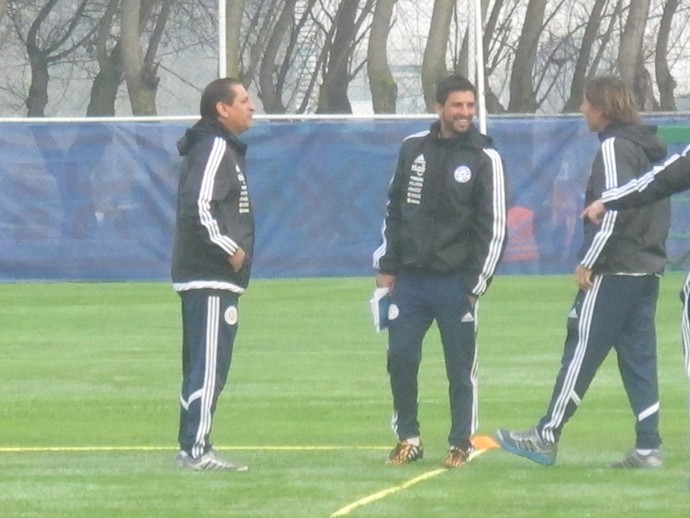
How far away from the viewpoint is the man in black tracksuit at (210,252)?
8.94 m

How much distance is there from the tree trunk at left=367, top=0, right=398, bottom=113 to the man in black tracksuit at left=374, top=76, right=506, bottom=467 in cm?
1784

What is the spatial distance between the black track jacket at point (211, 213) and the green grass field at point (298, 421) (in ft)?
3.16

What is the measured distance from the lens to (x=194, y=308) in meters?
9.04

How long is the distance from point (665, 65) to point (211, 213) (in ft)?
87.5

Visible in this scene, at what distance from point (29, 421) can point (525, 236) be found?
42.0ft

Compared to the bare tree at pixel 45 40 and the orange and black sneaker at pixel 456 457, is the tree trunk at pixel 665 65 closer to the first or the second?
the bare tree at pixel 45 40

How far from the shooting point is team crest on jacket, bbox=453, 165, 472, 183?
9047mm

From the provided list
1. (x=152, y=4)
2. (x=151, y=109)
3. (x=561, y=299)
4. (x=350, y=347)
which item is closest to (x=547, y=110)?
(x=152, y=4)

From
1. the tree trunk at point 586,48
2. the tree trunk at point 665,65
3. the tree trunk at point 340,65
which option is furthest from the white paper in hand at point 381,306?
the tree trunk at point 586,48

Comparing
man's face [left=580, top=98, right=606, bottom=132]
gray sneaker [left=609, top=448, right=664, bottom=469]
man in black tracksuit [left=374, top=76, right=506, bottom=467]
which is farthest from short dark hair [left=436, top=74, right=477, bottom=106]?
gray sneaker [left=609, top=448, right=664, bottom=469]

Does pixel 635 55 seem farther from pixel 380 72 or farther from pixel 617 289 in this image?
pixel 617 289

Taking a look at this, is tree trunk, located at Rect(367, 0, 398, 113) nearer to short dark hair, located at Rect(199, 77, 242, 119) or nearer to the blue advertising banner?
the blue advertising banner

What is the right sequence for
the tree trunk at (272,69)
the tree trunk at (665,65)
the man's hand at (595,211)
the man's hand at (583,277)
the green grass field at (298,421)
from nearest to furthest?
the green grass field at (298,421), the man's hand at (595,211), the man's hand at (583,277), the tree trunk at (272,69), the tree trunk at (665,65)

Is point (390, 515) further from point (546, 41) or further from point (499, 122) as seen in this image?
point (546, 41)
